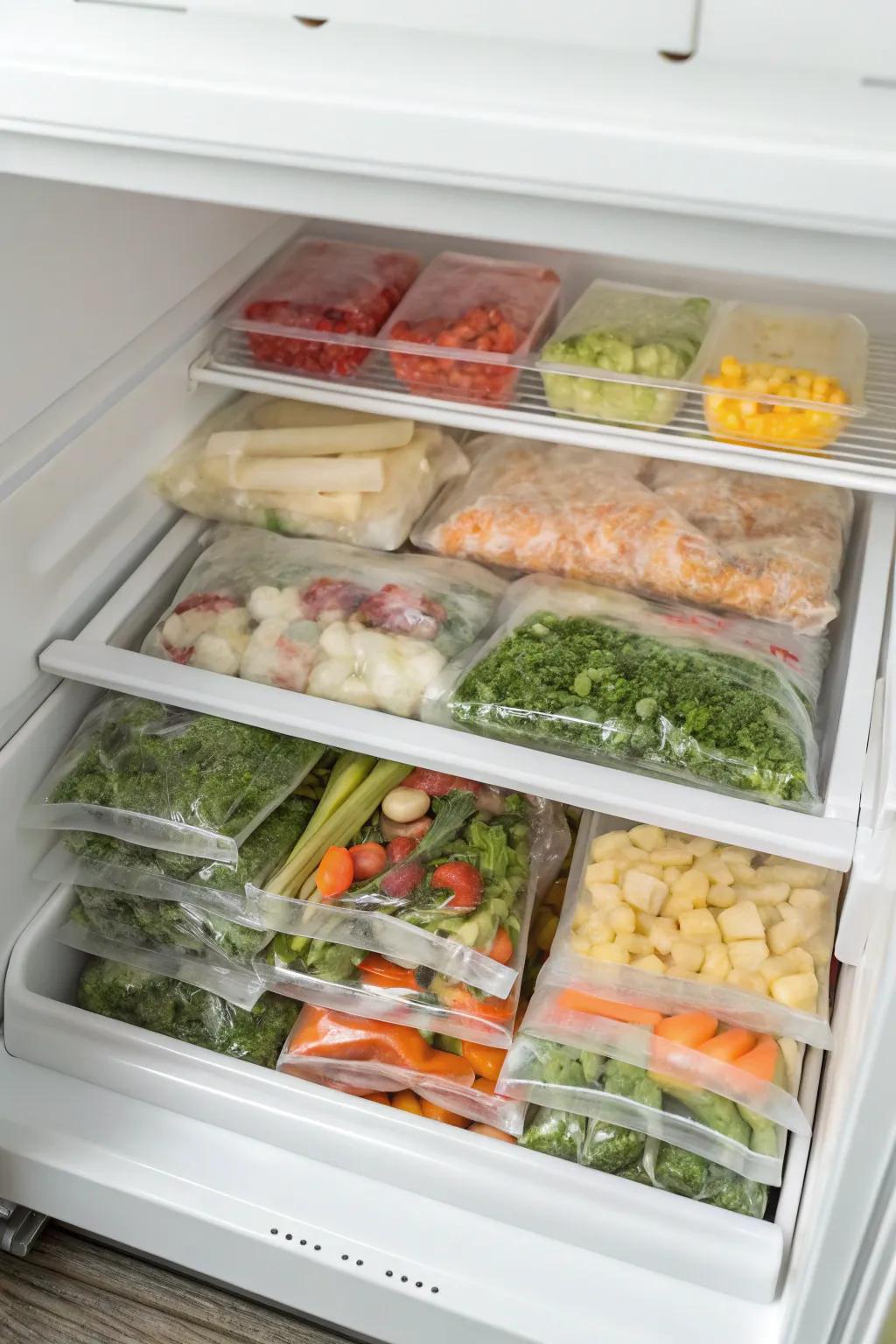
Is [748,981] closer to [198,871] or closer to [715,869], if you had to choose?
[715,869]

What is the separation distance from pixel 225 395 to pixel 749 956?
923 millimetres

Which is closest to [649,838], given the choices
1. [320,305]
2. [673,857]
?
[673,857]

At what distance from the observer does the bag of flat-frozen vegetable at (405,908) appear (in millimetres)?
1208

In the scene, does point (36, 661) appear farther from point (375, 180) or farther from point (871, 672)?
point (871, 672)

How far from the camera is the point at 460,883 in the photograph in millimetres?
1221

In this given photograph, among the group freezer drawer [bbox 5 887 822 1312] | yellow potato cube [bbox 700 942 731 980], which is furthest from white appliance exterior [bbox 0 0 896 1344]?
yellow potato cube [bbox 700 942 731 980]

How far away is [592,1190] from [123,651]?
27.7 inches

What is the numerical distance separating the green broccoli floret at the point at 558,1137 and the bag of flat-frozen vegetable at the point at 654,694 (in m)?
0.35

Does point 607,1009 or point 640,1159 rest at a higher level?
point 607,1009

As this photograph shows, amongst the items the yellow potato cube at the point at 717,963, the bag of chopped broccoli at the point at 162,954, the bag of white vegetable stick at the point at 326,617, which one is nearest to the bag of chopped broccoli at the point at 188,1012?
the bag of chopped broccoli at the point at 162,954

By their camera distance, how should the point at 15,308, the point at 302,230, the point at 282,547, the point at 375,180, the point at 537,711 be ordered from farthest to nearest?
the point at 302,230 < the point at 282,547 < the point at 537,711 < the point at 15,308 < the point at 375,180

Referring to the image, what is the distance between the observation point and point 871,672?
3.97ft

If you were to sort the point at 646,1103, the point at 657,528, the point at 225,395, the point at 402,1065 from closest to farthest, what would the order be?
1. the point at 646,1103
2. the point at 402,1065
3. the point at 657,528
4. the point at 225,395

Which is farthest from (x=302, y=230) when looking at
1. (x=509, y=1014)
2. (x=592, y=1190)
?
(x=592, y=1190)
